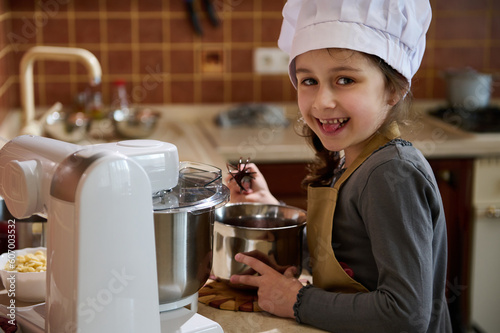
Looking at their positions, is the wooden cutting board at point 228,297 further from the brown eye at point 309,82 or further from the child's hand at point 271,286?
the brown eye at point 309,82

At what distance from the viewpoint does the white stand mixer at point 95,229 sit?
0.76 m

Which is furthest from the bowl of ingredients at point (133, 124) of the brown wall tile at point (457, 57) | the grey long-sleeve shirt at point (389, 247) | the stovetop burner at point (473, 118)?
the grey long-sleeve shirt at point (389, 247)

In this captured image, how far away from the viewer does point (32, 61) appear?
6.94 ft

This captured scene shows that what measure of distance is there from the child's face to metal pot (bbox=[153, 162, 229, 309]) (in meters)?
0.22

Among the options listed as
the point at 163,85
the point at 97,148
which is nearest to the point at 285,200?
the point at 163,85

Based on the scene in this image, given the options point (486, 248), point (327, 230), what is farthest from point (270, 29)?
point (327, 230)

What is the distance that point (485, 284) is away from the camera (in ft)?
8.07

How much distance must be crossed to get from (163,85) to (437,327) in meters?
1.97

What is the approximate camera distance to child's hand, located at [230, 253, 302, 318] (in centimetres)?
100

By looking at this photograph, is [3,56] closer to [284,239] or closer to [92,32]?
[92,32]

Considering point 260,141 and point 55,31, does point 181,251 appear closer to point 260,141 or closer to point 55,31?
point 260,141

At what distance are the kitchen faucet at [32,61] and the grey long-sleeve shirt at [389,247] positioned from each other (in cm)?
113

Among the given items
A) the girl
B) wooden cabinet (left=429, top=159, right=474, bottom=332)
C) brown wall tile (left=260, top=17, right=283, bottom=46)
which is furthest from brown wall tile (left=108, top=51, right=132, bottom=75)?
the girl

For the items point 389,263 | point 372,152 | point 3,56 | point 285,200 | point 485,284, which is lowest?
point 485,284
